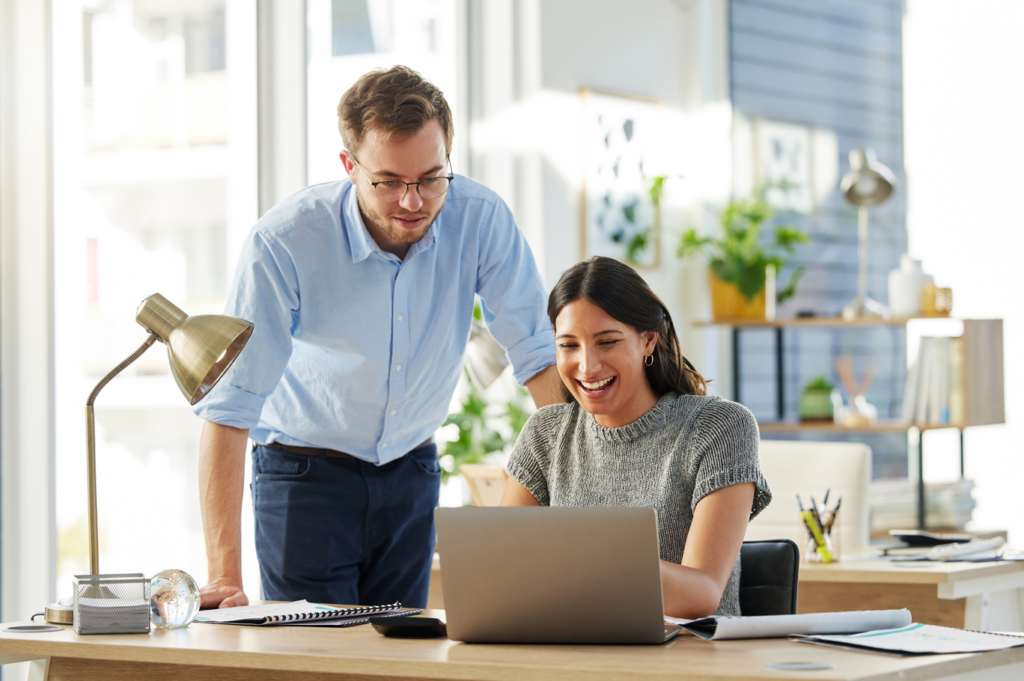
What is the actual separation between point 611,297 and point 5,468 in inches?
67.0

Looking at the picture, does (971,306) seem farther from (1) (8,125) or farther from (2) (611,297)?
(1) (8,125)

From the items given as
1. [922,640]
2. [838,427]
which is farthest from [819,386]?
[922,640]

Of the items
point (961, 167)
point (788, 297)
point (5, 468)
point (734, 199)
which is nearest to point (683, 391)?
point (5, 468)

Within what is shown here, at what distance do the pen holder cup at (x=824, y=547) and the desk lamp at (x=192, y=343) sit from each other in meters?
1.57

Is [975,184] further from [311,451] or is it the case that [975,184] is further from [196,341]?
[196,341]

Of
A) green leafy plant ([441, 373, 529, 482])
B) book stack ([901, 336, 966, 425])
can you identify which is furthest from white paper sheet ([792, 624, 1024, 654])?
book stack ([901, 336, 966, 425])

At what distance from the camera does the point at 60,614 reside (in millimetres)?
1803

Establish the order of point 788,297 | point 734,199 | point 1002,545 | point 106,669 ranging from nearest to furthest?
point 106,669 → point 1002,545 → point 788,297 → point 734,199

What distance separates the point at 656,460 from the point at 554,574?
1.85 feet

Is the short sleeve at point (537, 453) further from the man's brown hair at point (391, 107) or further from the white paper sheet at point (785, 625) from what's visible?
the white paper sheet at point (785, 625)

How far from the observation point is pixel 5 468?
2.93m

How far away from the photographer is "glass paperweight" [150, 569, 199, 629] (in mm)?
1727

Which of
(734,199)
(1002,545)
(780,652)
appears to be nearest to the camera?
(780,652)

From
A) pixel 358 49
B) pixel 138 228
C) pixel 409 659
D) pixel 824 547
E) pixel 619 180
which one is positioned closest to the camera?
pixel 409 659
